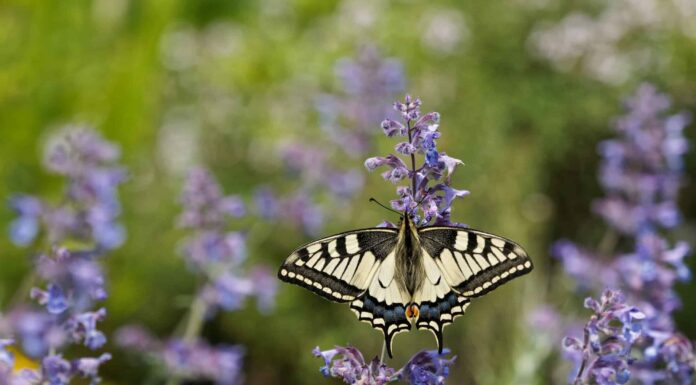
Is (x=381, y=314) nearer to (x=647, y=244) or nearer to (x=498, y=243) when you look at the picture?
(x=498, y=243)

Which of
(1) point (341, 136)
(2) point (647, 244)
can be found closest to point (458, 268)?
(2) point (647, 244)

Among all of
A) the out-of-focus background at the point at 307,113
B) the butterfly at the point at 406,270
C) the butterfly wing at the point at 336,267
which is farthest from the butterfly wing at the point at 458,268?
the out-of-focus background at the point at 307,113

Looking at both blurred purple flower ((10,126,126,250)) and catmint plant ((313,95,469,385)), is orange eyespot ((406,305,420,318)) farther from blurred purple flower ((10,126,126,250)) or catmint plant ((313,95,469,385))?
blurred purple flower ((10,126,126,250))


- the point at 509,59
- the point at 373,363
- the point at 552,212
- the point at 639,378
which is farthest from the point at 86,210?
the point at 509,59

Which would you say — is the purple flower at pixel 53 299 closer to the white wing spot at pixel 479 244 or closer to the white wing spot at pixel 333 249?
the white wing spot at pixel 333 249

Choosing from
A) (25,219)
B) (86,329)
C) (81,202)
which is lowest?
(86,329)

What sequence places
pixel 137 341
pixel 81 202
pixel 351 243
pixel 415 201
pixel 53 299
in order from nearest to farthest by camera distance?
pixel 415 201 → pixel 53 299 → pixel 351 243 → pixel 81 202 → pixel 137 341

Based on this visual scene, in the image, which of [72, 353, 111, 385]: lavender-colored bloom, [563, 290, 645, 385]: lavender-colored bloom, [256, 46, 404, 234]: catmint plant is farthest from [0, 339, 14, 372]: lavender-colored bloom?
[256, 46, 404, 234]: catmint plant
